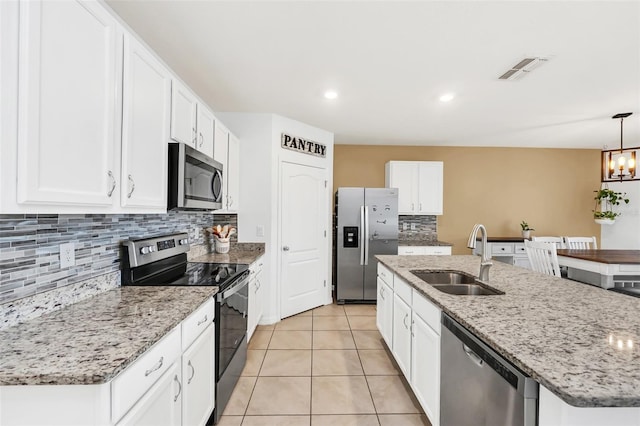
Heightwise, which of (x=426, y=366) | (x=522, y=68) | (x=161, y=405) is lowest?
(x=426, y=366)

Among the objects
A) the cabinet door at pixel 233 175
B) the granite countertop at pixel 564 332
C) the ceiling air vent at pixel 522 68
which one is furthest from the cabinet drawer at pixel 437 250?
the cabinet door at pixel 233 175

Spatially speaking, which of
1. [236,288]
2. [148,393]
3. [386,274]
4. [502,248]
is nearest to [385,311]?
[386,274]

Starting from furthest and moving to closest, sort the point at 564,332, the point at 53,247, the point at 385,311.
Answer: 1. the point at 385,311
2. the point at 53,247
3. the point at 564,332

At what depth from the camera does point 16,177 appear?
89 cm

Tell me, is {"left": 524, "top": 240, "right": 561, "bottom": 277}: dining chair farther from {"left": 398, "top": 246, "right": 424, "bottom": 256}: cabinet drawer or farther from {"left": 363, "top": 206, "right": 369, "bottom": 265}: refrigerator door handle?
{"left": 363, "top": 206, "right": 369, "bottom": 265}: refrigerator door handle

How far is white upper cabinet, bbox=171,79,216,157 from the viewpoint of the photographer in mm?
1887

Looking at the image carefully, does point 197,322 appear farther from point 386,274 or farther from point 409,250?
point 409,250

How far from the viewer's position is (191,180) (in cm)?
200

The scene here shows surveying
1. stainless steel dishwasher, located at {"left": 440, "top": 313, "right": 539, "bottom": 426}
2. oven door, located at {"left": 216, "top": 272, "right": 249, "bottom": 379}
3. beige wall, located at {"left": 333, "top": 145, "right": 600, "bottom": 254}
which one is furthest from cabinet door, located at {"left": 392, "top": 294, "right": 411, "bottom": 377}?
beige wall, located at {"left": 333, "top": 145, "right": 600, "bottom": 254}

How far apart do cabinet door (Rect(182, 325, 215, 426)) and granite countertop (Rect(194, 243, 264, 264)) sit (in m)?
1.04

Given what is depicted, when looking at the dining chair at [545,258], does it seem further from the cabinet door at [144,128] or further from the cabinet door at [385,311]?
the cabinet door at [144,128]

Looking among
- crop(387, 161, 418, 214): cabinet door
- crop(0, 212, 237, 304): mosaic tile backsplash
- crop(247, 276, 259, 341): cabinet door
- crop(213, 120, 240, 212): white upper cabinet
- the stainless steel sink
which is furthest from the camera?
crop(387, 161, 418, 214): cabinet door

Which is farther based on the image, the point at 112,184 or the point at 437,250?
the point at 437,250

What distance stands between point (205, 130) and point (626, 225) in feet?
22.1
